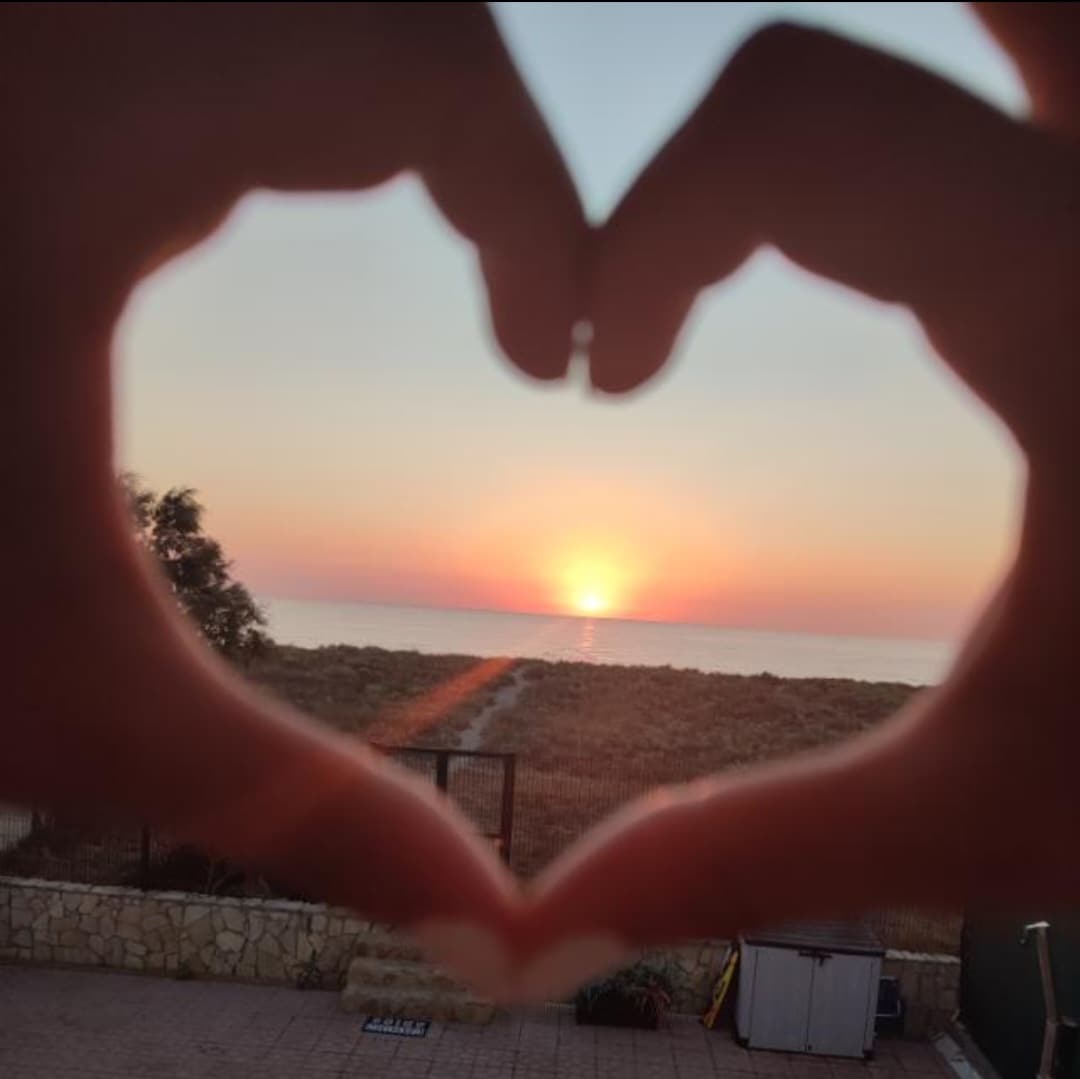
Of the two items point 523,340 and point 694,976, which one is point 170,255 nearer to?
point 523,340

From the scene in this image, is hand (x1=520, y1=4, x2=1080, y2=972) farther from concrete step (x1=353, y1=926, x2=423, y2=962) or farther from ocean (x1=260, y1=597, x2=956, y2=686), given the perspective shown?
ocean (x1=260, y1=597, x2=956, y2=686)

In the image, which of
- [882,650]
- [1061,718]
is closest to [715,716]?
[1061,718]

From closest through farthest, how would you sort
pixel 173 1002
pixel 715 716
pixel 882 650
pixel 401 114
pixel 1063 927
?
pixel 401 114
pixel 1063 927
pixel 173 1002
pixel 715 716
pixel 882 650

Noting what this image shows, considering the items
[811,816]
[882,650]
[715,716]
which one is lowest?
[882,650]

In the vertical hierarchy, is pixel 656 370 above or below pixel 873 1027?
above

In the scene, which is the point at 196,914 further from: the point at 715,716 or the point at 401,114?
the point at 715,716

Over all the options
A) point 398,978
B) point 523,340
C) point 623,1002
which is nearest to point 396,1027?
point 398,978
